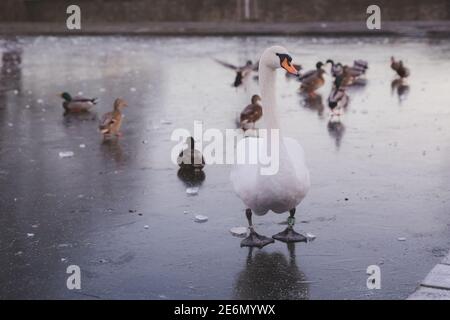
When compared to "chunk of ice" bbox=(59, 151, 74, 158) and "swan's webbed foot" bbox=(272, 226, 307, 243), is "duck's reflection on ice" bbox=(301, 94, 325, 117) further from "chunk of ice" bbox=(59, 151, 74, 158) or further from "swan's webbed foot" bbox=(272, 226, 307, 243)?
"swan's webbed foot" bbox=(272, 226, 307, 243)

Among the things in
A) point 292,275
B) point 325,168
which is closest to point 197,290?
point 292,275

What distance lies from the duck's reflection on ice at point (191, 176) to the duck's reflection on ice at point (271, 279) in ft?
7.72

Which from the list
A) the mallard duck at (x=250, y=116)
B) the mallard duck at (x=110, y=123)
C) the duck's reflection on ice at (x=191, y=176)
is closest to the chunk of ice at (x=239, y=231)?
the duck's reflection on ice at (x=191, y=176)

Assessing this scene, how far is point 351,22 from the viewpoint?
31.0m

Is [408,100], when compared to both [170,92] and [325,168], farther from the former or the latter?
[325,168]

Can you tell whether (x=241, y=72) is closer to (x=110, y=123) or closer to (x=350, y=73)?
(x=350, y=73)

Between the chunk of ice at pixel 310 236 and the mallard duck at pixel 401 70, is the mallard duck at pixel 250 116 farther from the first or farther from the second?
the mallard duck at pixel 401 70

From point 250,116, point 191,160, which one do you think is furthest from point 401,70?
point 191,160

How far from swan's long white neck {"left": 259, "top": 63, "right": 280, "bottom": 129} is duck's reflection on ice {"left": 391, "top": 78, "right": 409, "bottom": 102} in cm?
805

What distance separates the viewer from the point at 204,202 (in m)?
7.94

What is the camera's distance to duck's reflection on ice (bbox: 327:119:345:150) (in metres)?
10.9

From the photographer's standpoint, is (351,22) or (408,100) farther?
(351,22)

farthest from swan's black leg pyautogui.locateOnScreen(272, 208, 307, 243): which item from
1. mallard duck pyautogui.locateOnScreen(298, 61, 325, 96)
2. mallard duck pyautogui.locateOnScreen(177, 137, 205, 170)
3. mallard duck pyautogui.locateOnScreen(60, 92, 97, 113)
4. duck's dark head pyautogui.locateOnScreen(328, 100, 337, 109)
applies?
mallard duck pyautogui.locateOnScreen(298, 61, 325, 96)

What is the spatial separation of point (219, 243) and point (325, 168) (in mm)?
2908
